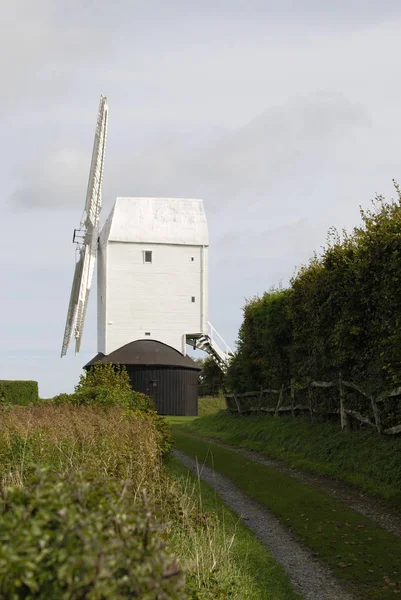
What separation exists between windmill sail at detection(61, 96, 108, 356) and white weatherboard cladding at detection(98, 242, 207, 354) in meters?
1.26

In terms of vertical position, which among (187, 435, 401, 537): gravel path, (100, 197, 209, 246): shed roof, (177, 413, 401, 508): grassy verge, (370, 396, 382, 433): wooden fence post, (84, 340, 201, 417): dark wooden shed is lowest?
(187, 435, 401, 537): gravel path

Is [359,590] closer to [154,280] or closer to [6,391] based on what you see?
[6,391]

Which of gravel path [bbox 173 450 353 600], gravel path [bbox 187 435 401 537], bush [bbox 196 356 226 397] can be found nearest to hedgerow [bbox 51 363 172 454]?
gravel path [bbox 187 435 401 537]

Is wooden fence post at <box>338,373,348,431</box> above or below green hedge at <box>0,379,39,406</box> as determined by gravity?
below

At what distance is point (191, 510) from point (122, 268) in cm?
3453

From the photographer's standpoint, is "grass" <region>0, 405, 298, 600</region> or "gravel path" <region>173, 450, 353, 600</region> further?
"gravel path" <region>173, 450, 353, 600</region>

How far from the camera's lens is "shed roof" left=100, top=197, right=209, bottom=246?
45188mm

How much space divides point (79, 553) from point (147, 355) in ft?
133

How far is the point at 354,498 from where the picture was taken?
46.8 ft

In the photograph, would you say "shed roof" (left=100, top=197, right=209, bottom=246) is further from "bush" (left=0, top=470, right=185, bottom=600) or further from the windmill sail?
"bush" (left=0, top=470, right=185, bottom=600)

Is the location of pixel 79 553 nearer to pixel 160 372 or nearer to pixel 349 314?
pixel 349 314

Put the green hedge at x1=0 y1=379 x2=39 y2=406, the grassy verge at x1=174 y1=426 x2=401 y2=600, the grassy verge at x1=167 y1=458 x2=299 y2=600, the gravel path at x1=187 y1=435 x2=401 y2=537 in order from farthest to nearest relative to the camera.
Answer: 1. the green hedge at x1=0 y1=379 x2=39 y2=406
2. the gravel path at x1=187 y1=435 x2=401 y2=537
3. the grassy verge at x1=174 y1=426 x2=401 y2=600
4. the grassy verge at x1=167 y1=458 x2=299 y2=600

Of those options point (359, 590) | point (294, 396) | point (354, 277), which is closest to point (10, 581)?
point (359, 590)

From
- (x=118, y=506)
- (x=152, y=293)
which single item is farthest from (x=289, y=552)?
(x=152, y=293)
